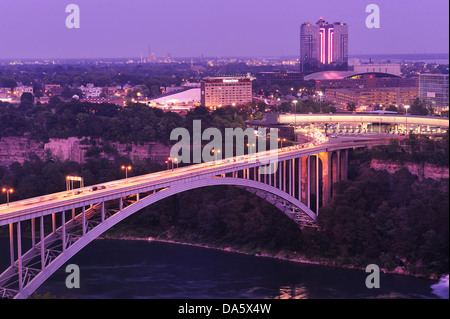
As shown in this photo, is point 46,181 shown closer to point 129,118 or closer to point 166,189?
point 129,118

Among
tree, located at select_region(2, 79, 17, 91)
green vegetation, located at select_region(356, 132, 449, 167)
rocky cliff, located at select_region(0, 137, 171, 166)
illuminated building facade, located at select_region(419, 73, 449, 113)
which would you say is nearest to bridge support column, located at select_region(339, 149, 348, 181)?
green vegetation, located at select_region(356, 132, 449, 167)

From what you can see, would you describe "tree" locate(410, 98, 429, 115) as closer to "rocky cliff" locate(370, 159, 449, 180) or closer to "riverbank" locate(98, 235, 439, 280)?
"rocky cliff" locate(370, 159, 449, 180)

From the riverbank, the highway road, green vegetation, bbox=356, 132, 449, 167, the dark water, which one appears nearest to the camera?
the highway road

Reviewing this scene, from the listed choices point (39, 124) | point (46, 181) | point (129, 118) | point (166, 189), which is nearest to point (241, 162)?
point (166, 189)

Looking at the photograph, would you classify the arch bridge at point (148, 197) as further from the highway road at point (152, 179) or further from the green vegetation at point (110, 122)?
the green vegetation at point (110, 122)

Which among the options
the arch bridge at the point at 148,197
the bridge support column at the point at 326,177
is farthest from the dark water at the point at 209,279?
the bridge support column at the point at 326,177

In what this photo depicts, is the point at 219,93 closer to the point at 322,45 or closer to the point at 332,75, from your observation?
the point at 332,75
